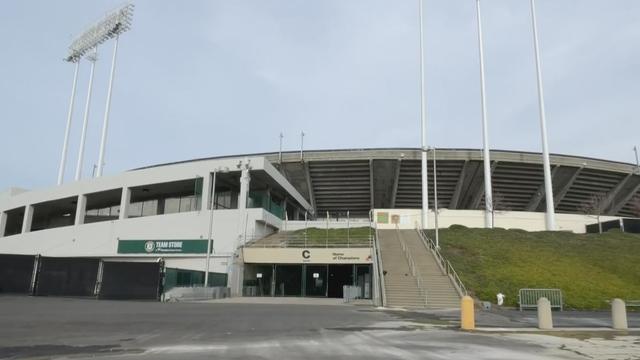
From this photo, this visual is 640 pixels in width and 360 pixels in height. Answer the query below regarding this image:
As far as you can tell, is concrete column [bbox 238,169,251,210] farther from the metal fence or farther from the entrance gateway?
the metal fence

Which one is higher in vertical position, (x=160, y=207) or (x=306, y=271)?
(x=160, y=207)

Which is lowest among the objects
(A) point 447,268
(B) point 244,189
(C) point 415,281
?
(C) point 415,281

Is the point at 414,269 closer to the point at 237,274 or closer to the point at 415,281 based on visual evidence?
the point at 415,281

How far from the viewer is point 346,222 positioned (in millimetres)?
55688

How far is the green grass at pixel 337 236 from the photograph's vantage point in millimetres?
41844

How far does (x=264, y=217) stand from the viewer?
1768 inches

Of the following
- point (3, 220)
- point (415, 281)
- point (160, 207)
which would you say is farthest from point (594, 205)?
point (3, 220)

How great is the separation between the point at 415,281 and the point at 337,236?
14.4 metres

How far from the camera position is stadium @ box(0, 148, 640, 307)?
3344 cm

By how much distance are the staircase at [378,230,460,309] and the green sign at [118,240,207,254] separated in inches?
583

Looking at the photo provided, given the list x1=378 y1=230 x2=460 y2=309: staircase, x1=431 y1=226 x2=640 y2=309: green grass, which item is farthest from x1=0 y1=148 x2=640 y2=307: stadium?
x1=431 y1=226 x2=640 y2=309: green grass

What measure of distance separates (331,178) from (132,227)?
3270 cm

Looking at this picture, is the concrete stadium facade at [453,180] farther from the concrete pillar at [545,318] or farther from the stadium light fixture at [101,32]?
the concrete pillar at [545,318]

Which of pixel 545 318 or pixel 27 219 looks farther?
pixel 27 219
